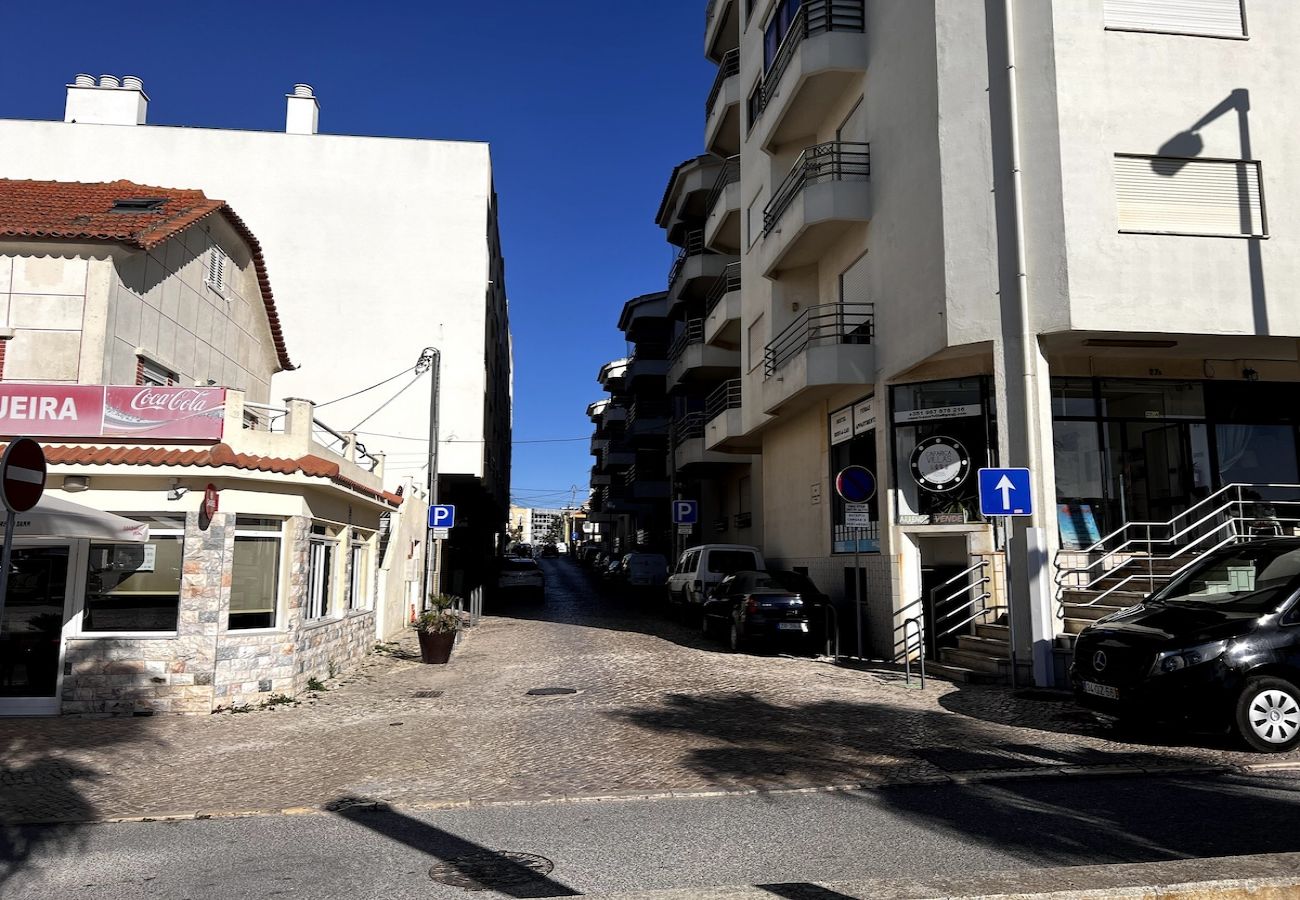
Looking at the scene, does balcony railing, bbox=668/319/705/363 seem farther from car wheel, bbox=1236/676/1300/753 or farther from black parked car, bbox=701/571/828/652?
car wheel, bbox=1236/676/1300/753

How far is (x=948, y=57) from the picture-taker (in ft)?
49.0

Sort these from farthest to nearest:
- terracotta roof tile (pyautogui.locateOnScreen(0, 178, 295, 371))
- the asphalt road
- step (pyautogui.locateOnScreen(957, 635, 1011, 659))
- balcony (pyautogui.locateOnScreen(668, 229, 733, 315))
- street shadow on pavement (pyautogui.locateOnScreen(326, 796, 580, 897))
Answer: balcony (pyautogui.locateOnScreen(668, 229, 733, 315)), terracotta roof tile (pyautogui.locateOnScreen(0, 178, 295, 371)), step (pyautogui.locateOnScreen(957, 635, 1011, 659)), the asphalt road, street shadow on pavement (pyautogui.locateOnScreen(326, 796, 580, 897))

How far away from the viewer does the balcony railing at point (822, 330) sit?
17.8 m

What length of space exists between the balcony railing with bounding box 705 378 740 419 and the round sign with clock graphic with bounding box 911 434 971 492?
10.5 metres

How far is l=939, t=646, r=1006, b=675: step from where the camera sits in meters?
13.3

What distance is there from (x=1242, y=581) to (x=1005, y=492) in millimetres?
3189

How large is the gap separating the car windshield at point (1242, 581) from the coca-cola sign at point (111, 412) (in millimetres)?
11673

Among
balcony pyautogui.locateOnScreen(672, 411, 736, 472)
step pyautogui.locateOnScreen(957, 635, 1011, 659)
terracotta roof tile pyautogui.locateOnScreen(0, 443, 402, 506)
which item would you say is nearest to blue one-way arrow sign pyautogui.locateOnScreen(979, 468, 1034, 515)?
step pyautogui.locateOnScreen(957, 635, 1011, 659)

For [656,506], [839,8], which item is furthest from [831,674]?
[656,506]

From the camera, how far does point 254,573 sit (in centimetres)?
1196

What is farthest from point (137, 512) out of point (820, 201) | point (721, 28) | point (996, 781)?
point (721, 28)

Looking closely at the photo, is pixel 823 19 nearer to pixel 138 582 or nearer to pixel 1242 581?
pixel 1242 581

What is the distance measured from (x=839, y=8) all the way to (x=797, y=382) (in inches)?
294

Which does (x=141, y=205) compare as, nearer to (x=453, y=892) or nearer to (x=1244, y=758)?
(x=453, y=892)
